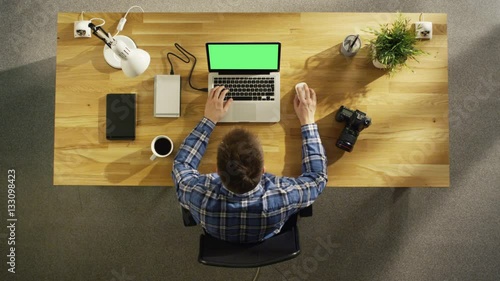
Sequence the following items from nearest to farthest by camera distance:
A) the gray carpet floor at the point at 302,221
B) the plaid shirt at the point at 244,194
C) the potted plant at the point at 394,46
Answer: the plaid shirt at the point at 244,194
the potted plant at the point at 394,46
the gray carpet floor at the point at 302,221

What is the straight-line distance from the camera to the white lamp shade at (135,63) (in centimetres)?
153

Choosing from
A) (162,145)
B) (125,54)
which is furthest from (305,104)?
(125,54)

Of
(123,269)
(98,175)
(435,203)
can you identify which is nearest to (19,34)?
(98,175)

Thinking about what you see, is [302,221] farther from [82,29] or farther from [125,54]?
[82,29]

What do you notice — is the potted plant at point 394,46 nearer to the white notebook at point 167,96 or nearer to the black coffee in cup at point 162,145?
the white notebook at point 167,96

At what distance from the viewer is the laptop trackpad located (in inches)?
66.4

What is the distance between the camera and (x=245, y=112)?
5.54 ft

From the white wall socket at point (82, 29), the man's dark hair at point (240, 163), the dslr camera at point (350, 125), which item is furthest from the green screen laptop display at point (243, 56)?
the white wall socket at point (82, 29)

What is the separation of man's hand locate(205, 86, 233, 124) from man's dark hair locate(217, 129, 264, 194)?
376 millimetres

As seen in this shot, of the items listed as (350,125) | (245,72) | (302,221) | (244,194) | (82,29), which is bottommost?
(302,221)

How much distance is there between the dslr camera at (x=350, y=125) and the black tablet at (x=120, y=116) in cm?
96

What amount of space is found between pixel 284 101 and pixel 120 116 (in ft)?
2.55

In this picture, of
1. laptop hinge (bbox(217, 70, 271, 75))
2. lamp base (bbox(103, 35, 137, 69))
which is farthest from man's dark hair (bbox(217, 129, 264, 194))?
lamp base (bbox(103, 35, 137, 69))

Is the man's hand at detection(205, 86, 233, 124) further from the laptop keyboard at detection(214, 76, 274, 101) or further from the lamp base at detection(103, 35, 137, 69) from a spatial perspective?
the lamp base at detection(103, 35, 137, 69)
